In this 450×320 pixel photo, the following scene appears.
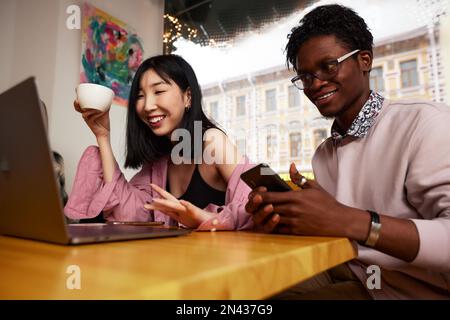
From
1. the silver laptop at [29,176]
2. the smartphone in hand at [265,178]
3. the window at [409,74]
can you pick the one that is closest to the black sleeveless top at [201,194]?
the smartphone in hand at [265,178]

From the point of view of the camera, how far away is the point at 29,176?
43 centimetres

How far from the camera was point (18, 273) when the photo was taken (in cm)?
31

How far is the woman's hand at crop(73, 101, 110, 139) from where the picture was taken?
3.41 ft

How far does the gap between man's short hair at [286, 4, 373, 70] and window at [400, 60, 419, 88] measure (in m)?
1.24

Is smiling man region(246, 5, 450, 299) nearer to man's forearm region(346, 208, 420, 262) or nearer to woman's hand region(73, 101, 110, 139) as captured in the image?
man's forearm region(346, 208, 420, 262)

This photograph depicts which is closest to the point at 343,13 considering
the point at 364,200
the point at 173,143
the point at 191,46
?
the point at 364,200

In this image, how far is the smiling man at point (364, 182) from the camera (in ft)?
1.96

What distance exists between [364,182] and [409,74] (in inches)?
64.4

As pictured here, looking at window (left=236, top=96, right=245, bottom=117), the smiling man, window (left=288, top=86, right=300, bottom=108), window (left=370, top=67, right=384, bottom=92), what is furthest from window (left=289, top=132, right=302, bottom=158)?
the smiling man

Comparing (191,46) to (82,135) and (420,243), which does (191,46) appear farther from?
(420,243)

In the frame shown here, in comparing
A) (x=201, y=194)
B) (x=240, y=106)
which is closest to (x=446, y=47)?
(x=240, y=106)

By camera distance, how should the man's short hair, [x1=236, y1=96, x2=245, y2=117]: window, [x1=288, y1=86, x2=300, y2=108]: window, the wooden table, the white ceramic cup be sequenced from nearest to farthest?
the wooden table, the white ceramic cup, the man's short hair, [x1=288, y1=86, x2=300, y2=108]: window, [x1=236, y1=96, x2=245, y2=117]: window

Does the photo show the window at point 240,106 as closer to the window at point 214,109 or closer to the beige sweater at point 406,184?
the window at point 214,109

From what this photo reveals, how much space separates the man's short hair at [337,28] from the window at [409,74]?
1.24 metres
